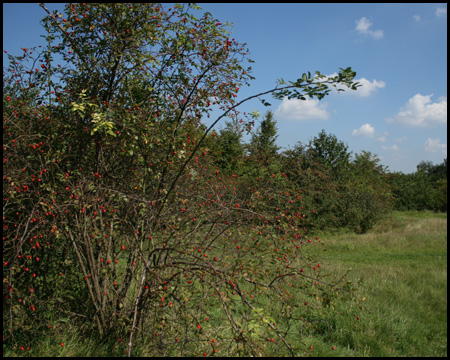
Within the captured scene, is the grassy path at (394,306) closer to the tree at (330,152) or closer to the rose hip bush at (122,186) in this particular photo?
the rose hip bush at (122,186)

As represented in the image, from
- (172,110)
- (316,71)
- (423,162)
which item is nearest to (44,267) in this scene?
(172,110)

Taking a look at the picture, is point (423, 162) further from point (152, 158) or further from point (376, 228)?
point (152, 158)

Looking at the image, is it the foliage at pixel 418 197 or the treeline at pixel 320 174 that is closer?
the treeline at pixel 320 174

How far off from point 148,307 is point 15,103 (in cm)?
239

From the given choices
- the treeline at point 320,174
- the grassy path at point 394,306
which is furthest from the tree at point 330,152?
the grassy path at point 394,306

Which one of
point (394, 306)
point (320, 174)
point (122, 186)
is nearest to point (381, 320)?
point (394, 306)

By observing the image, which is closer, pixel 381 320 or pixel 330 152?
pixel 381 320

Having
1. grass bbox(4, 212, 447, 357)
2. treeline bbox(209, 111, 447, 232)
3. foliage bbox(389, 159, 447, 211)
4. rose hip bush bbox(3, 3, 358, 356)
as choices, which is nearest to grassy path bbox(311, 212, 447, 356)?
grass bbox(4, 212, 447, 357)

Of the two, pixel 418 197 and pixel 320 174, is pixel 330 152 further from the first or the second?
pixel 418 197

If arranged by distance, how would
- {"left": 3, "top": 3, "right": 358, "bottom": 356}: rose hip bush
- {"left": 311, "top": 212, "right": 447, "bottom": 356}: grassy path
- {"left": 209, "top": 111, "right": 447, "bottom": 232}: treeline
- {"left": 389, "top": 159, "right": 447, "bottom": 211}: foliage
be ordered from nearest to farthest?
{"left": 3, "top": 3, "right": 358, "bottom": 356}: rose hip bush → {"left": 311, "top": 212, "right": 447, "bottom": 356}: grassy path → {"left": 209, "top": 111, "right": 447, "bottom": 232}: treeline → {"left": 389, "top": 159, "right": 447, "bottom": 211}: foliage

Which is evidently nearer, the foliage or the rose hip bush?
the rose hip bush

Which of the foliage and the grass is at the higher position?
the foliage

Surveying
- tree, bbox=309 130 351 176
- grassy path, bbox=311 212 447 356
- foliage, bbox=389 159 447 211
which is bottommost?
grassy path, bbox=311 212 447 356

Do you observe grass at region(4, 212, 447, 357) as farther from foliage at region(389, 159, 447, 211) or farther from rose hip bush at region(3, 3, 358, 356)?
foliage at region(389, 159, 447, 211)
